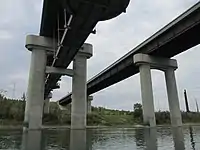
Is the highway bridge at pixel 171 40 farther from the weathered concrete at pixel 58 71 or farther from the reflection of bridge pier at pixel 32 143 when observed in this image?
the reflection of bridge pier at pixel 32 143

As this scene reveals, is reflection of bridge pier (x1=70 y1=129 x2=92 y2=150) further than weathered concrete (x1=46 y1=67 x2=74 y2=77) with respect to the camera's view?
No

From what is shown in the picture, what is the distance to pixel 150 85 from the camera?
39.2 meters

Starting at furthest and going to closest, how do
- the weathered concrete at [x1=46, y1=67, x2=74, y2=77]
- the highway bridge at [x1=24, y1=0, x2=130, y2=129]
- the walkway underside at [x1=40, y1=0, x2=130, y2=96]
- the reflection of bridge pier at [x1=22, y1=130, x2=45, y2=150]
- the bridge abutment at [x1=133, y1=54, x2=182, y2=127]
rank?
the bridge abutment at [x1=133, y1=54, x2=182, y2=127] < the weathered concrete at [x1=46, y1=67, x2=74, y2=77] < the highway bridge at [x1=24, y1=0, x2=130, y2=129] < the walkway underside at [x1=40, y1=0, x2=130, y2=96] < the reflection of bridge pier at [x1=22, y1=130, x2=45, y2=150]

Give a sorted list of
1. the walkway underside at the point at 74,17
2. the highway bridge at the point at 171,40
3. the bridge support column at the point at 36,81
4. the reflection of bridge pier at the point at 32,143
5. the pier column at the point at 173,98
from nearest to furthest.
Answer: the reflection of bridge pier at the point at 32,143 < the walkway underside at the point at 74,17 < the bridge support column at the point at 36,81 < the highway bridge at the point at 171,40 < the pier column at the point at 173,98

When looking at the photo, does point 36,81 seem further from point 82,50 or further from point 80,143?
point 80,143

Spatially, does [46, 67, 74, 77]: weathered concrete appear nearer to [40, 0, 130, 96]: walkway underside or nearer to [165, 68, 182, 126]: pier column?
[40, 0, 130, 96]: walkway underside

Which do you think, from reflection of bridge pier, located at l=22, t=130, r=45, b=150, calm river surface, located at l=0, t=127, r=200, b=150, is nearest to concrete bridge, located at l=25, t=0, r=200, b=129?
calm river surface, located at l=0, t=127, r=200, b=150

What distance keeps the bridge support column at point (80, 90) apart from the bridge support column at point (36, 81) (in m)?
4.34

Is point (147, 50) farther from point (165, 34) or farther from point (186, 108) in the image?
point (186, 108)

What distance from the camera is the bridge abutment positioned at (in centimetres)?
3797

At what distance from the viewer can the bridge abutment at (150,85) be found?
38.0m

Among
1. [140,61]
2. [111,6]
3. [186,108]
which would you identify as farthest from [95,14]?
[186,108]

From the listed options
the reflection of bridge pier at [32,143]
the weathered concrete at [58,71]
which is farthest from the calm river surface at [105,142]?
the weathered concrete at [58,71]

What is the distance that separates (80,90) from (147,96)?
1208 centimetres
